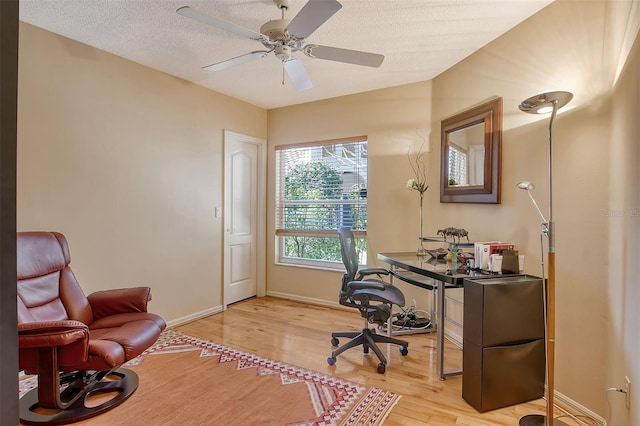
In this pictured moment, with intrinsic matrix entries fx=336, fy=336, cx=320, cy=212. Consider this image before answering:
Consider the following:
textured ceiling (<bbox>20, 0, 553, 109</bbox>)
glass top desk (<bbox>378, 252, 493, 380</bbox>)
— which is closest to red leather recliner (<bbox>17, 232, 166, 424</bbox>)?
textured ceiling (<bbox>20, 0, 553, 109</bbox>)

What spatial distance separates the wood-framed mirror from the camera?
8.75ft

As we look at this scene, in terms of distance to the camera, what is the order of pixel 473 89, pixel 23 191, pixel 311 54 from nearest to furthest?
pixel 311 54 → pixel 23 191 → pixel 473 89

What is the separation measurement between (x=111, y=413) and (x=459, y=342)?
2.71m

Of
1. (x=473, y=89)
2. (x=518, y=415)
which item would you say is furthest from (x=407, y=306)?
(x=473, y=89)

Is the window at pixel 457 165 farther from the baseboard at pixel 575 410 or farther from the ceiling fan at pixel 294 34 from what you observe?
the baseboard at pixel 575 410

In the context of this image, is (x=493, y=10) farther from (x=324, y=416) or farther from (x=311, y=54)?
(x=324, y=416)

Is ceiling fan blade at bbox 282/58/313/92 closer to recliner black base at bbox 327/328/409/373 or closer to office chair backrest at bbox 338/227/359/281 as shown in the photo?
office chair backrest at bbox 338/227/359/281

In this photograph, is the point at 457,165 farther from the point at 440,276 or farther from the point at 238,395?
the point at 238,395

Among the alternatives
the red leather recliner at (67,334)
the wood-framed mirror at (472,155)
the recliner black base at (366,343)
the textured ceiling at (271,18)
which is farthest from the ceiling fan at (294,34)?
the recliner black base at (366,343)

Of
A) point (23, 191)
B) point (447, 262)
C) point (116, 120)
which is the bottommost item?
point (447, 262)

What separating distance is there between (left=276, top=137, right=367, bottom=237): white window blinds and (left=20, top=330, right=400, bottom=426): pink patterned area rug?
1.96m

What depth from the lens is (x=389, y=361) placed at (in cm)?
269

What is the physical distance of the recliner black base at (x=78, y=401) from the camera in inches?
74.5

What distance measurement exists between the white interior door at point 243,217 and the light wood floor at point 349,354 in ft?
0.88
